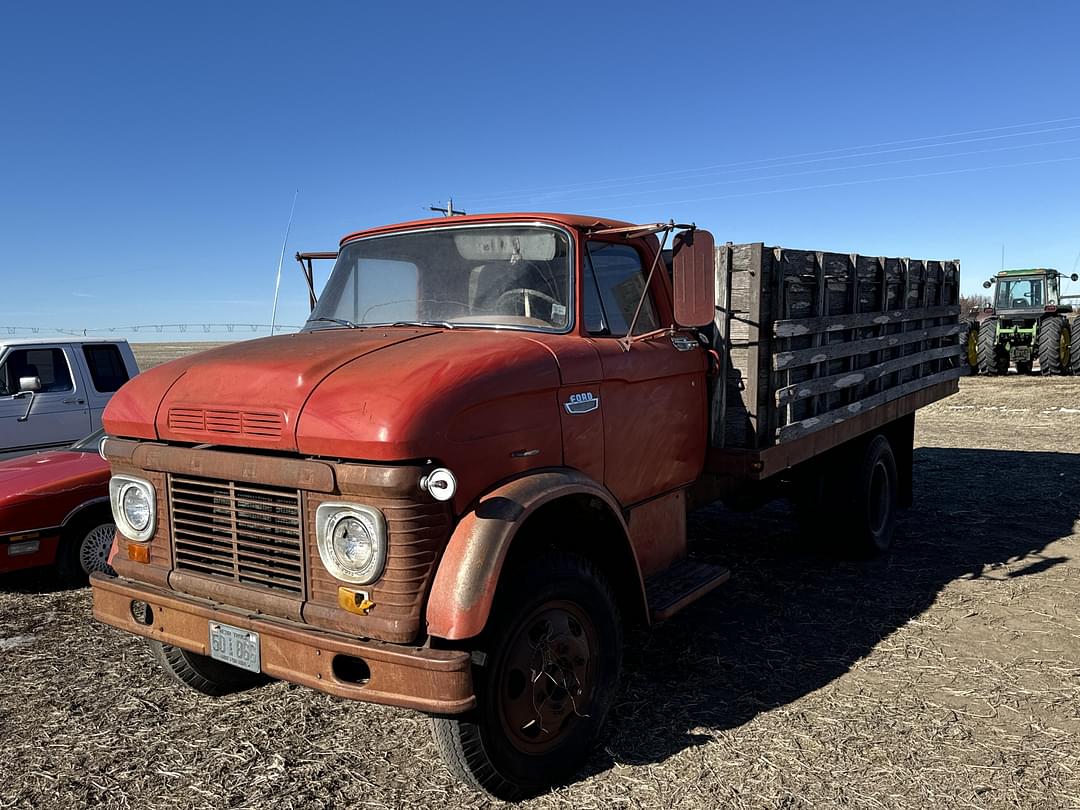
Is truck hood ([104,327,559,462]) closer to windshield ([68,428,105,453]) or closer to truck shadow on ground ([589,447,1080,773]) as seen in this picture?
truck shadow on ground ([589,447,1080,773])

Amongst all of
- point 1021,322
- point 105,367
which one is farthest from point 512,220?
point 1021,322

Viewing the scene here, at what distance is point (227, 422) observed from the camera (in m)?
3.04

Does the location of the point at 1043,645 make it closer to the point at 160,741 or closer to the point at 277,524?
the point at 277,524

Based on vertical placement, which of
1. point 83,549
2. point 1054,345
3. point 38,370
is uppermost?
point 38,370

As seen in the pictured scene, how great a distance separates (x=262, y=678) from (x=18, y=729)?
106cm

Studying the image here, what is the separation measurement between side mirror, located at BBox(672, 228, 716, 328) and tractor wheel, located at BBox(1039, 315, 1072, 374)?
20.6m

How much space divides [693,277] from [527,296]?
78 centimetres

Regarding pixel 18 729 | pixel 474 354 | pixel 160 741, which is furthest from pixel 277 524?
pixel 18 729

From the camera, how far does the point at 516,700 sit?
302 cm

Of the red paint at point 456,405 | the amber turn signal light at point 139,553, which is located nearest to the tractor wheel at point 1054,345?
the red paint at point 456,405

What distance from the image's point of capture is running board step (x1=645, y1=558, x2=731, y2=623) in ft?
12.1

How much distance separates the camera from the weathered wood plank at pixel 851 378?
184 inches

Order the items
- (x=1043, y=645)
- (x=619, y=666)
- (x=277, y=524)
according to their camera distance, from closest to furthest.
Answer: (x=277, y=524) < (x=619, y=666) < (x=1043, y=645)

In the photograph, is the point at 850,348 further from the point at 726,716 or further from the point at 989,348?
the point at 989,348
